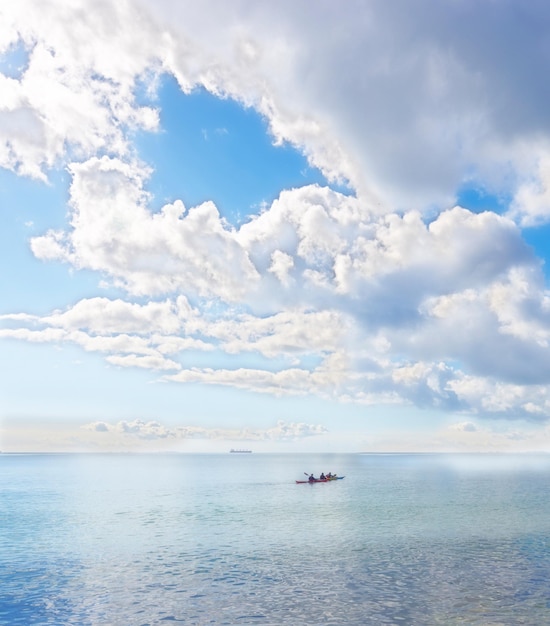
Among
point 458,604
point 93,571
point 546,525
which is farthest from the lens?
point 546,525

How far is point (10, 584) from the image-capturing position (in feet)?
156

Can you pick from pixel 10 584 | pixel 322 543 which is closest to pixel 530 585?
pixel 322 543

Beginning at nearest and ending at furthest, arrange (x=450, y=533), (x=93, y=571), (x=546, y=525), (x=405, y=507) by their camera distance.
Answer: (x=93, y=571) < (x=450, y=533) < (x=546, y=525) < (x=405, y=507)

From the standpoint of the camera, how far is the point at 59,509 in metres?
106

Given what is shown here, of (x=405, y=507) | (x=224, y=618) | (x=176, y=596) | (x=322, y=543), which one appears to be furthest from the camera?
(x=405, y=507)

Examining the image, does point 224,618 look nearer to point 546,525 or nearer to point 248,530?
point 248,530

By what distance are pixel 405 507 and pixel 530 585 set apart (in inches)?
2326

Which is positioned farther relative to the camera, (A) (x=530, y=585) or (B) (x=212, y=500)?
(B) (x=212, y=500)

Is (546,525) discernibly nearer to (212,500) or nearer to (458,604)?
(458,604)

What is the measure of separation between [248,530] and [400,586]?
1346 inches

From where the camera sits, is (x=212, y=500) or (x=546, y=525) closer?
(x=546, y=525)

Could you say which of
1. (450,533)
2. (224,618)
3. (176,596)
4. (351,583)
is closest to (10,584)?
(176,596)

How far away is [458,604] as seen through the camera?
39875mm

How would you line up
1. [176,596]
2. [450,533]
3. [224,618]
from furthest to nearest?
[450,533] → [176,596] → [224,618]
